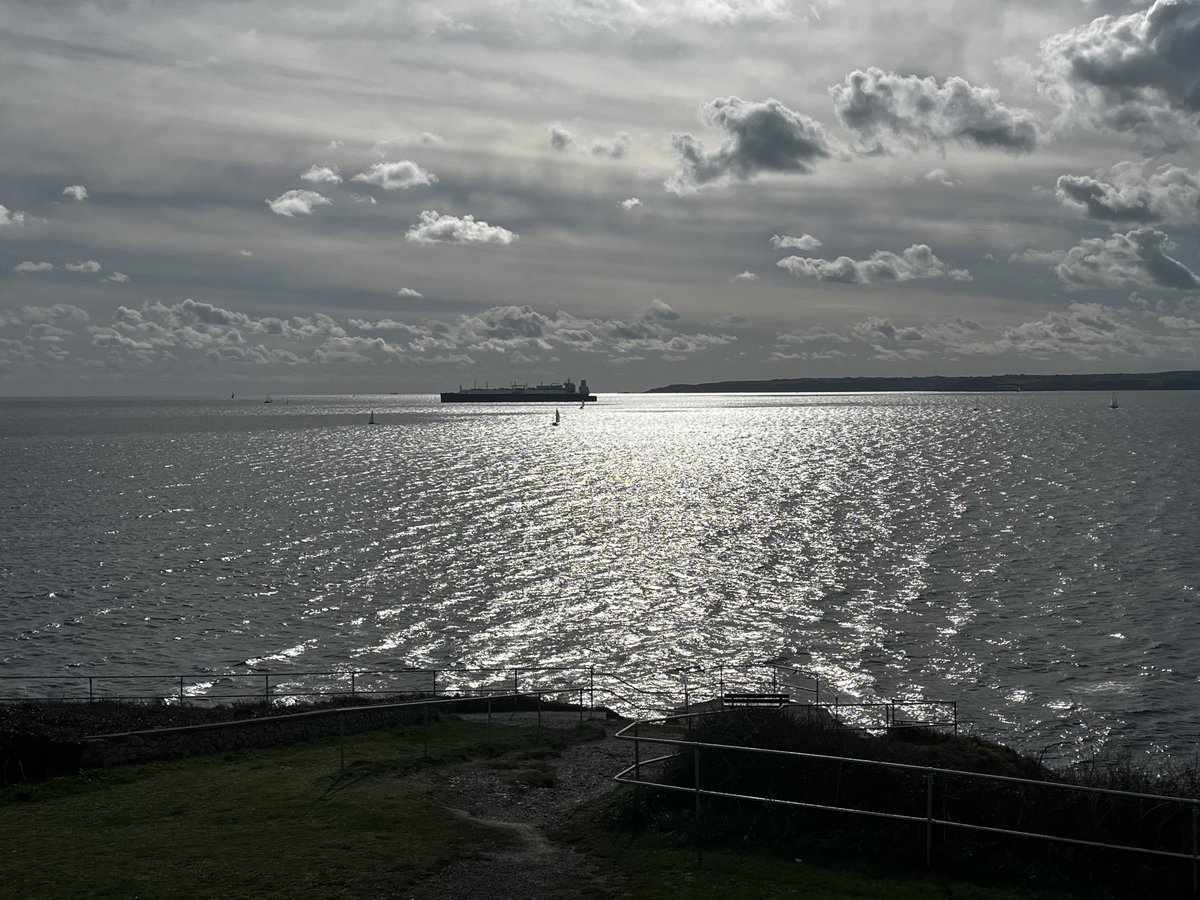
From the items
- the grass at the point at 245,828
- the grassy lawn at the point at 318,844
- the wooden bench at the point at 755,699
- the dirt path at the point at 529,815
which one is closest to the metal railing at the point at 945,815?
the grassy lawn at the point at 318,844

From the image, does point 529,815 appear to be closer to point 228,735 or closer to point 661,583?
point 228,735

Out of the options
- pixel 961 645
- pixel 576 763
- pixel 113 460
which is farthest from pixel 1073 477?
pixel 113 460

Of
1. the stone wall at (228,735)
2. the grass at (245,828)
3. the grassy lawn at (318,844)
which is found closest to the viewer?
the grassy lawn at (318,844)

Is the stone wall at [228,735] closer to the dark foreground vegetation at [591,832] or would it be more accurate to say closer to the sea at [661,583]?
the dark foreground vegetation at [591,832]

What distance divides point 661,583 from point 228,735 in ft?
130

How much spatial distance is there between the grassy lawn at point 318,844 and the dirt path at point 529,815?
15 centimetres

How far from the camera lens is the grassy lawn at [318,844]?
1330 cm

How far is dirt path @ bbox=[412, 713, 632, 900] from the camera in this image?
531 inches

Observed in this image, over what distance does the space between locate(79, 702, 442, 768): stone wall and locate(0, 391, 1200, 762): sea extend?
1698 centimetres

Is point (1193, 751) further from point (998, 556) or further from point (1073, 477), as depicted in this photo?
point (1073, 477)

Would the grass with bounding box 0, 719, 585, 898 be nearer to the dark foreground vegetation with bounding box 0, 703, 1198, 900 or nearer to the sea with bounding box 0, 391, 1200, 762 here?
the dark foreground vegetation with bounding box 0, 703, 1198, 900

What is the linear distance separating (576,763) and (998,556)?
53565 millimetres

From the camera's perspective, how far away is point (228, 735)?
2308 cm

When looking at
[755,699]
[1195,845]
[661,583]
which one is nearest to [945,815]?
[1195,845]
